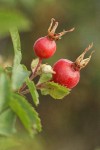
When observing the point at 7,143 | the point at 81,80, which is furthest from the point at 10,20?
the point at 81,80

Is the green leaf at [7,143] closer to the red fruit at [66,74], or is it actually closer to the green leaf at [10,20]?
the red fruit at [66,74]

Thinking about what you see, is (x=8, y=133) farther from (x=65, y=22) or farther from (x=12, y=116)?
(x=65, y=22)

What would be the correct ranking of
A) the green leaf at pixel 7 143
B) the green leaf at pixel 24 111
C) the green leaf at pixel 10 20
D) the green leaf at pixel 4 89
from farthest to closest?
1. the green leaf at pixel 7 143
2. the green leaf at pixel 24 111
3. the green leaf at pixel 4 89
4. the green leaf at pixel 10 20

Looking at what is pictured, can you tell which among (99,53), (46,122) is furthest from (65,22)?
(46,122)

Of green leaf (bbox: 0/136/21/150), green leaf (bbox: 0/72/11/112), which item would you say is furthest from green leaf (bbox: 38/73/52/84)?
green leaf (bbox: 0/72/11/112)

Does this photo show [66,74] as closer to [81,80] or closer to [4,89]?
[4,89]

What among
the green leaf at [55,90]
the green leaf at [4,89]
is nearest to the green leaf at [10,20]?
the green leaf at [4,89]
